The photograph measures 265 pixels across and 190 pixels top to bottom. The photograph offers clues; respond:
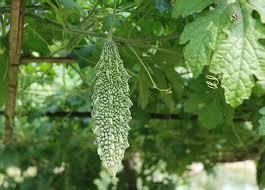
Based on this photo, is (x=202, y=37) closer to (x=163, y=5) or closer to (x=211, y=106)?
(x=163, y=5)

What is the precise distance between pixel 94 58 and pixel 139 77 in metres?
0.19

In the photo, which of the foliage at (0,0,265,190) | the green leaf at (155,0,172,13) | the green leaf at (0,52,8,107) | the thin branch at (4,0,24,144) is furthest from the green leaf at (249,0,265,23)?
the green leaf at (0,52,8,107)

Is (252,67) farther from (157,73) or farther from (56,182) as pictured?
(56,182)

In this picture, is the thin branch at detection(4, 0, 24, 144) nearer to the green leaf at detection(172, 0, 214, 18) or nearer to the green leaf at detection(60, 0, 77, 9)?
the green leaf at detection(60, 0, 77, 9)

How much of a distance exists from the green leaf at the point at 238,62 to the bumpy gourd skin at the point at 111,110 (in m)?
0.21

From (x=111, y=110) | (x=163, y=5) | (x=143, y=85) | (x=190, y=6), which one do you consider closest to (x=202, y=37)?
(x=190, y=6)

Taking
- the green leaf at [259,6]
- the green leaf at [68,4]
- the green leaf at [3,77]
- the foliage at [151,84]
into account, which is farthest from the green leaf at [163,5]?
the green leaf at [3,77]

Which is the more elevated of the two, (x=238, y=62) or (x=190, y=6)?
(x=190, y=6)

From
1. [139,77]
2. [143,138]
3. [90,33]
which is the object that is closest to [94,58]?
[139,77]

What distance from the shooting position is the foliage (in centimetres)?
138

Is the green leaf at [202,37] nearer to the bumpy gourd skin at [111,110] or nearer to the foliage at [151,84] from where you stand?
the foliage at [151,84]

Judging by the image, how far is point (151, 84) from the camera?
2131 mm

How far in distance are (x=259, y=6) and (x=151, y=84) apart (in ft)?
2.50

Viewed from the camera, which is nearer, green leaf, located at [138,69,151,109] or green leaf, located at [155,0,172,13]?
green leaf, located at [155,0,172,13]
